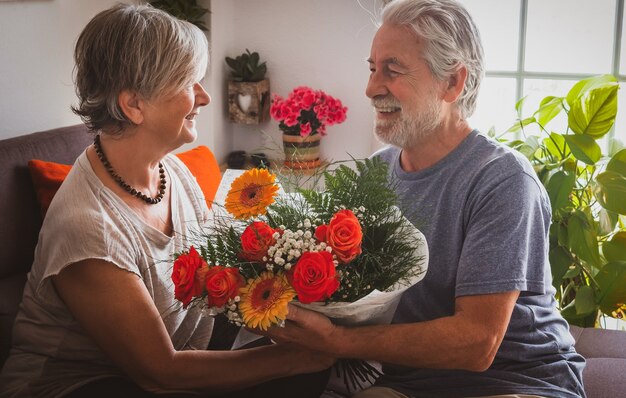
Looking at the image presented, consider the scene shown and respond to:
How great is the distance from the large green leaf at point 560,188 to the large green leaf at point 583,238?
0.26 feet

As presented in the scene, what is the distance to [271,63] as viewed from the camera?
445cm

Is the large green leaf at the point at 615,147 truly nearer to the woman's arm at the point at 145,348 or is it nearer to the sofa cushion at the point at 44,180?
the woman's arm at the point at 145,348

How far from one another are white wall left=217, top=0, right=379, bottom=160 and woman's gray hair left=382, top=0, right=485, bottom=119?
7.52 ft

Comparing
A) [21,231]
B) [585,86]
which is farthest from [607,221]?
[21,231]

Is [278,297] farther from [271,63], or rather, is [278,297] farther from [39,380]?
[271,63]

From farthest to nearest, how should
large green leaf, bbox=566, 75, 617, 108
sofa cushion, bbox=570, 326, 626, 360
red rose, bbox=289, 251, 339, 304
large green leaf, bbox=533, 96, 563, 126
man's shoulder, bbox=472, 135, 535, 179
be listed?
large green leaf, bbox=533, 96, 563, 126 < large green leaf, bbox=566, 75, 617, 108 < sofa cushion, bbox=570, 326, 626, 360 < man's shoulder, bbox=472, 135, 535, 179 < red rose, bbox=289, 251, 339, 304

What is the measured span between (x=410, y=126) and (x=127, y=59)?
731mm

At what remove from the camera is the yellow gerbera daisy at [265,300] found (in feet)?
4.64

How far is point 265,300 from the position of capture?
4.75 feet

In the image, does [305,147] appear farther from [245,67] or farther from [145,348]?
[145,348]

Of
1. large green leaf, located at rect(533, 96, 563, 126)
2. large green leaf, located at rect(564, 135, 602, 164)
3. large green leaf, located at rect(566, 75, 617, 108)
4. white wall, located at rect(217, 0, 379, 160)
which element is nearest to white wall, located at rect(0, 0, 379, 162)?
white wall, located at rect(217, 0, 379, 160)

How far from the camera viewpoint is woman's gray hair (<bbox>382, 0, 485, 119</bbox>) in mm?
1937

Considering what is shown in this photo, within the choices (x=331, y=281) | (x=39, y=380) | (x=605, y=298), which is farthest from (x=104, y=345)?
(x=605, y=298)

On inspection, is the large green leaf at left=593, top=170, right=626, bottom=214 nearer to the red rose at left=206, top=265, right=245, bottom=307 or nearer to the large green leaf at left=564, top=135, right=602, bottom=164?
the large green leaf at left=564, top=135, right=602, bottom=164
